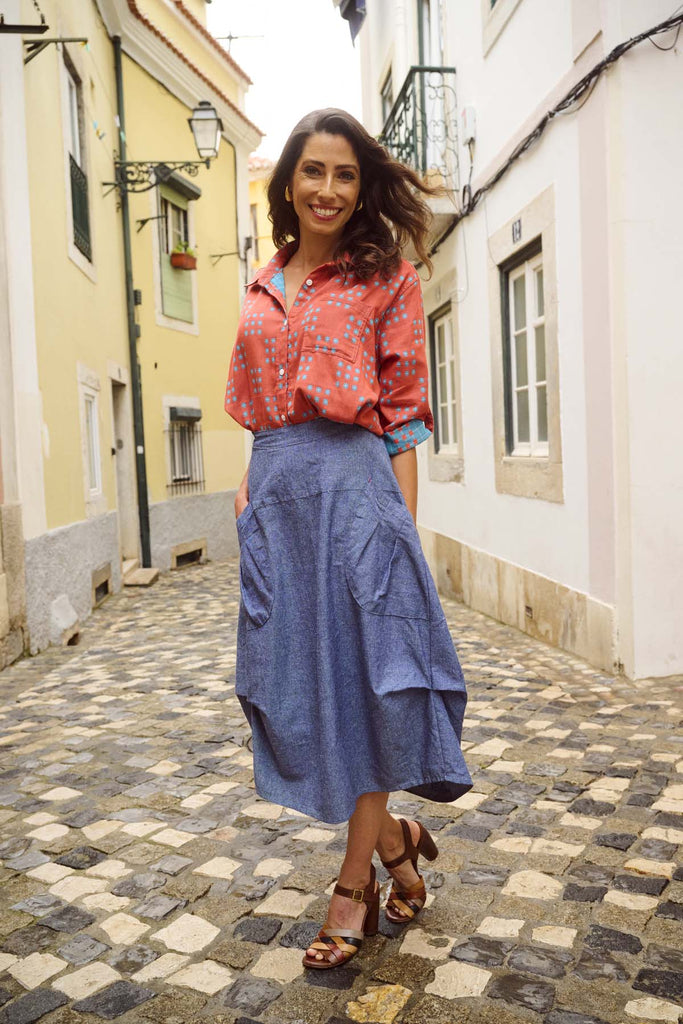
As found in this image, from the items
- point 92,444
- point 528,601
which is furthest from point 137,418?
point 528,601

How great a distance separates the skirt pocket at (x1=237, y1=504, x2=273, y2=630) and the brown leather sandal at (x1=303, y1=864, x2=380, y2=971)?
0.69m

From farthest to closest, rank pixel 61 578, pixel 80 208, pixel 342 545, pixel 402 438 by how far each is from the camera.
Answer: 1. pixel 80 208
2. pixel 61 578
3. pixel 402 438
4. pixel 342 545

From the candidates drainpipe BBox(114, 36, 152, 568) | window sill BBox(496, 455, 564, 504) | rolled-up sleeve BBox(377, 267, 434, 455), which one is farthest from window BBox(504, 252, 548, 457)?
drainpipe BBox(114, 36, 152, 568)

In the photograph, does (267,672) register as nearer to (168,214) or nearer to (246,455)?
(168,214)

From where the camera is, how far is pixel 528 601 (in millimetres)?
6559

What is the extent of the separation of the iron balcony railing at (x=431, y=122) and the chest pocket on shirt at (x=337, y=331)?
6232 millimetres

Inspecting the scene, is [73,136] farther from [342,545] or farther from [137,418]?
[342,545]

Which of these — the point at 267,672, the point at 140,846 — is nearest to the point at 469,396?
the point at 140,846

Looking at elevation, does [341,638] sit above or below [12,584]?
above

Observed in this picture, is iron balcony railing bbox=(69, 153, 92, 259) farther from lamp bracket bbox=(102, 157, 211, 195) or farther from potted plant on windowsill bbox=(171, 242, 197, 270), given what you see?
potted plant on windowsill bbox=(171, 242, 197, 270)

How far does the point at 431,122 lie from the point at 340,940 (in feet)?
26.4

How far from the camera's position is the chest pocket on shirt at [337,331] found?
2.11 m

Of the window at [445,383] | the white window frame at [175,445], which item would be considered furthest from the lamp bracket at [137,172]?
the window at [445,383]

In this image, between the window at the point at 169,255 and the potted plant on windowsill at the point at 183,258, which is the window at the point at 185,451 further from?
the potted plant on windowsill at the point at 183,258
